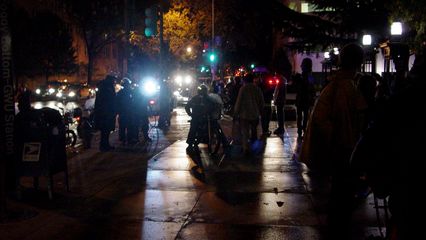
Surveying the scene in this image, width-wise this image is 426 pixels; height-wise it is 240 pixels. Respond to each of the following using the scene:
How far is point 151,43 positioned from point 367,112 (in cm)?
3583

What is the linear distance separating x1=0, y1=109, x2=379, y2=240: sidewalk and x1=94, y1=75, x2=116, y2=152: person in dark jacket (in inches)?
58.0

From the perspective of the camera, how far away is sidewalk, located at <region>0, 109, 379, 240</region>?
6285 millimetres

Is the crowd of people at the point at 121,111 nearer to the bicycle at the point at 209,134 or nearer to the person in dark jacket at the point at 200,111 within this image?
the person in dark jacket at the point at 200,111

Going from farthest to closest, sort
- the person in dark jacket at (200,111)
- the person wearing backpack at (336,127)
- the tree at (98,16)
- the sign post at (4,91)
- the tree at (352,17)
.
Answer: the tree at (98,16)
the tree at (352,17)
the person in dark jacket at (200,111)
the sign post at (4,91)
the person wearing backpack at (336,127)

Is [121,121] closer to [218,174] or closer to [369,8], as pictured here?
[218,174]

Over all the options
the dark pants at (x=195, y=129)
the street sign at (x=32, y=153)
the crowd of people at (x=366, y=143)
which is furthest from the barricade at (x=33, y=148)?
the dark pants at (x=195, y=129)

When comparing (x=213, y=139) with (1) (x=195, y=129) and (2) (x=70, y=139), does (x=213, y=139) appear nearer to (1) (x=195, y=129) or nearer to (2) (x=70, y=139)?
(1) (x=195, y=129)

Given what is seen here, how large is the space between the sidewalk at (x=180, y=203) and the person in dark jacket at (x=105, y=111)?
4.83 feet

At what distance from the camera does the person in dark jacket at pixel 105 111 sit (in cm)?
1292

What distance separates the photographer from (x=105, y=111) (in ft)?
42.7

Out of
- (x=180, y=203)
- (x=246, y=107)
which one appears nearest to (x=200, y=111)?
(x=246, y=107)

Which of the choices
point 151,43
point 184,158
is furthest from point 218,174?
point 151,43

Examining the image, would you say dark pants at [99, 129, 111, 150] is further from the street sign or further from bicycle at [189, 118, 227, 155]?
the street sign

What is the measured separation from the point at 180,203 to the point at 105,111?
597 cm
